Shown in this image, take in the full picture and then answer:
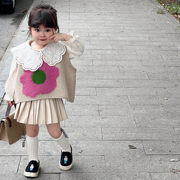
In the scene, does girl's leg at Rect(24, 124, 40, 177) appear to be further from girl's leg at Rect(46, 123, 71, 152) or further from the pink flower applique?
the pink flower applique

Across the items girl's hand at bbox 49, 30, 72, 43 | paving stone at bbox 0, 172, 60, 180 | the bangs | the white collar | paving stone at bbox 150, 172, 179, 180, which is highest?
the bangs

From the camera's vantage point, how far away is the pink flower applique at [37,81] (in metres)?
2.40

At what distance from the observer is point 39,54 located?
2408mm

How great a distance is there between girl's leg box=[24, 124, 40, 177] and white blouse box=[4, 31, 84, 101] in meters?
0.36

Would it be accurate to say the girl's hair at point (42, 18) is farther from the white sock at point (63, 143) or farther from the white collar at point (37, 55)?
the white sock at point (63, 143)

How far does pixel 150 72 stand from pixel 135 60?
573 millimetres

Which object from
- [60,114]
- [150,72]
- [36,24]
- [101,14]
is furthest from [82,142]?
[101,14]

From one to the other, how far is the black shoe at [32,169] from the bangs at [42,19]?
1285 mm

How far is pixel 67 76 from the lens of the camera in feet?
8.63

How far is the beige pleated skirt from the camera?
243 centimetres

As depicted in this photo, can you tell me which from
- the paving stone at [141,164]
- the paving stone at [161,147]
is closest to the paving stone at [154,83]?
the paving stone at [161,147]

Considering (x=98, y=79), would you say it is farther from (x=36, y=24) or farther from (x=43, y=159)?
(x=36, y=24)

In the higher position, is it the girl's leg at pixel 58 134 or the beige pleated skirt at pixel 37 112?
the beige pleated skirt at pixel 37 112

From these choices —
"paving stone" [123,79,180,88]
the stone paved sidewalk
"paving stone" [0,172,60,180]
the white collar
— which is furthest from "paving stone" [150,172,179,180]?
"paving stone" [123,79,180,88]
